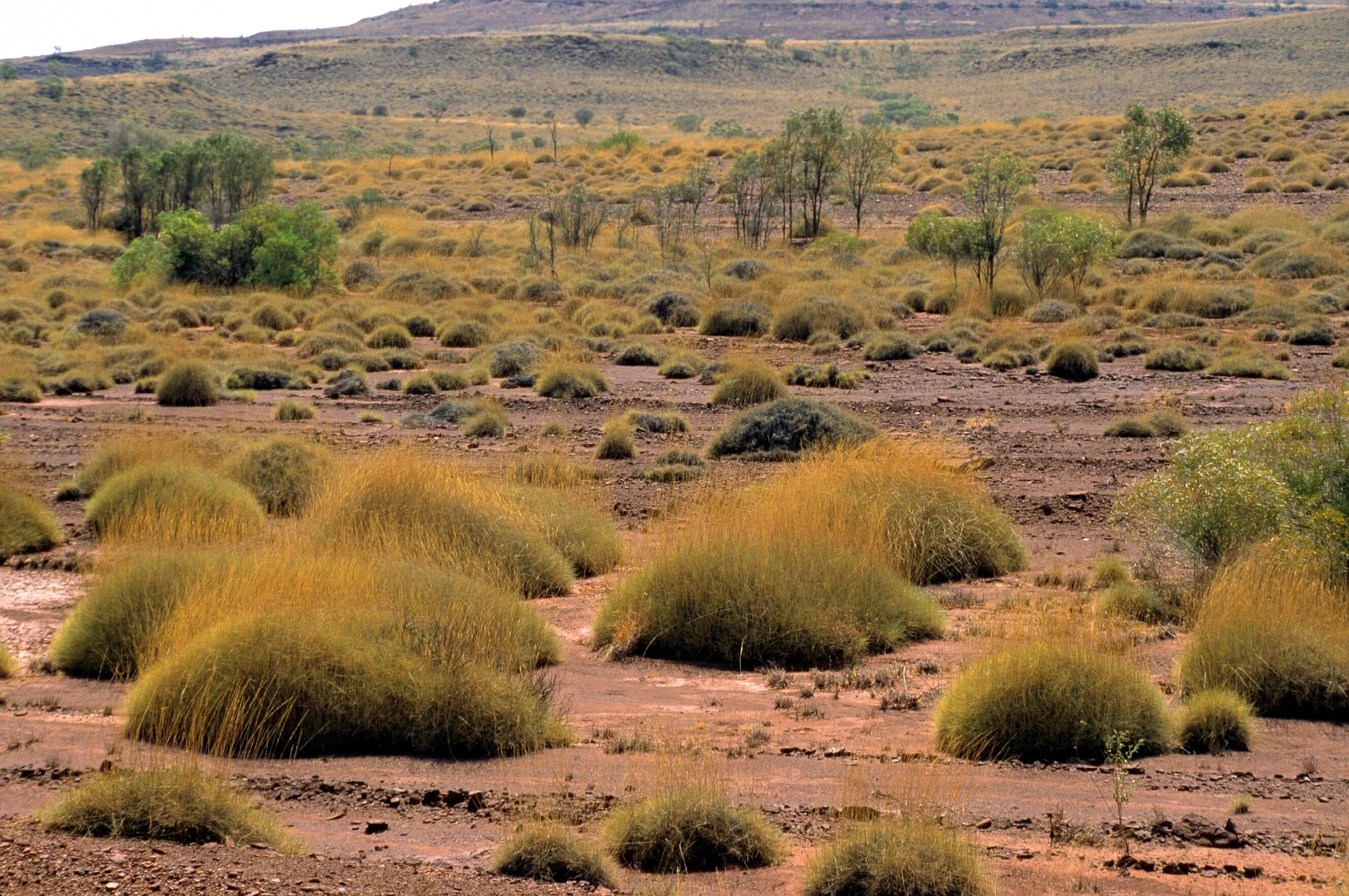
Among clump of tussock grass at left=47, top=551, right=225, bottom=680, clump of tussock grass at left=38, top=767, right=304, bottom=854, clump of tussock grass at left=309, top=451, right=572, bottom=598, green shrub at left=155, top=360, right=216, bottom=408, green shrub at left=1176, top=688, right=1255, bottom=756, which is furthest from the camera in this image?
green shrub at left=155, top=360, right=216, bottom=408

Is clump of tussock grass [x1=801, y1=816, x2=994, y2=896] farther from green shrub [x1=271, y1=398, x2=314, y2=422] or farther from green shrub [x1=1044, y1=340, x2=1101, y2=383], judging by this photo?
green shrub [x1=1044, y1=340, x2=1101, y2=383]

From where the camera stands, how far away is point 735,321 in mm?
29594

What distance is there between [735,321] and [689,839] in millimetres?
23780

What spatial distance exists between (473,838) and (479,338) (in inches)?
898

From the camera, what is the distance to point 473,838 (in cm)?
651

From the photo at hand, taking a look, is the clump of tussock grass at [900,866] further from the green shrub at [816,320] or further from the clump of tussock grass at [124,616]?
the green shrub at [816,320]

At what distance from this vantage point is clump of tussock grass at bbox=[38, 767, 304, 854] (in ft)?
20.1

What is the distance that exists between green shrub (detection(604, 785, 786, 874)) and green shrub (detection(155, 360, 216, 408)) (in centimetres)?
1745

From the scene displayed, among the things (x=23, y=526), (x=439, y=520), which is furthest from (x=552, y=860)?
(x=23, y=526)

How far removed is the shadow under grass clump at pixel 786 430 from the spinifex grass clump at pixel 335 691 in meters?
9.09

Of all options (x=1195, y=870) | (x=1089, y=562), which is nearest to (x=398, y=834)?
(x=1195, y=870)

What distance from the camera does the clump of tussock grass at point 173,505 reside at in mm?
11547

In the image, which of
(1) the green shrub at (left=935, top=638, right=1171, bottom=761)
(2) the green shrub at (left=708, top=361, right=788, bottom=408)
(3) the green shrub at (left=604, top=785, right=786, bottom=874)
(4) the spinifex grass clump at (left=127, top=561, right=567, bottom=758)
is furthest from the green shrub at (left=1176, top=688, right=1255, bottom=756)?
(2) the green shrub at (left=708, top=361, right=788, bottom=408)

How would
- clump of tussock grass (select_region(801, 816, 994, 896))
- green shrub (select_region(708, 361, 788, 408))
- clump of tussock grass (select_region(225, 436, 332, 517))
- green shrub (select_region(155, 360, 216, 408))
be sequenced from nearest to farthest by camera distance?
clump of tussock grass (select_region(801, 816, 994, 896)), clump of tussock grass (select_region(225, 436, 332, 517)), green shrub (select_region(708, 361, 788, 408)), green shrub (select_region(155, 360, 216, 408))
